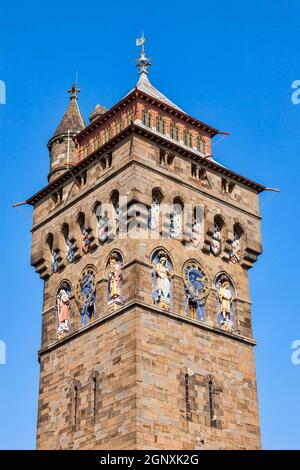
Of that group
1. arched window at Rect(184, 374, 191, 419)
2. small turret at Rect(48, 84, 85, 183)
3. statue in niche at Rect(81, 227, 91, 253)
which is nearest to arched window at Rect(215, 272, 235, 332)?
arched window at Rect(184, 374, 191, 419)

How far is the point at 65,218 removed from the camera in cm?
3922

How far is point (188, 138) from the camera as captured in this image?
131ft

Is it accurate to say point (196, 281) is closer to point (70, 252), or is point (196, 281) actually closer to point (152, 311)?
point (152, 311)

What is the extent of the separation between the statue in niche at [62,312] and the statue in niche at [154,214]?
4.53m

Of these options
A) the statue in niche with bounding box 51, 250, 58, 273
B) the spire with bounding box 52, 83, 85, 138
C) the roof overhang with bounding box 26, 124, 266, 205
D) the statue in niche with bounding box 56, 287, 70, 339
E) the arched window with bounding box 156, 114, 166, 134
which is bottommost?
the statue in niche with bounding box 56, 287, 70, 339

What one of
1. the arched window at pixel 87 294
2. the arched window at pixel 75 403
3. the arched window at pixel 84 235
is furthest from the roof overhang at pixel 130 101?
the arched window at pixel 75 403

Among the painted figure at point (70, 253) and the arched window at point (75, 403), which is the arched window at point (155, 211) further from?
the arched window at point (75, 403)

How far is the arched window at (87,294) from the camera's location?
119ft

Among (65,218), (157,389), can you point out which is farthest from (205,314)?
(65,218)

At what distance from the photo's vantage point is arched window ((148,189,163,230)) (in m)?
36.1

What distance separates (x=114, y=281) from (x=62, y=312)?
3.27 meters

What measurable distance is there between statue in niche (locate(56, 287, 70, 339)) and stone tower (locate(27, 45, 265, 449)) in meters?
0.05

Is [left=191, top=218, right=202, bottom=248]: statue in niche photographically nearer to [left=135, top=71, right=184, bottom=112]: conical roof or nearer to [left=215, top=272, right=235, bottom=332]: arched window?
[left=215, top=272, right=235, bottom=332]: arched window

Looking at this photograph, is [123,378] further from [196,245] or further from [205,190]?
[205,190]
